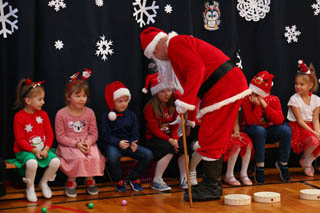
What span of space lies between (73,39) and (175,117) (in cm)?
121

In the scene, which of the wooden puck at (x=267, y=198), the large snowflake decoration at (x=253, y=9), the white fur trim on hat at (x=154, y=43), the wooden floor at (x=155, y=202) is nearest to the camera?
the wooden floor at (x=155, y=202)

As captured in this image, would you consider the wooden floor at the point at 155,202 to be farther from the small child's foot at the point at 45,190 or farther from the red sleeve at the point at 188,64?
the red sleeve at the point at 188,64

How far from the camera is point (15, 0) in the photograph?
4297 millimetres

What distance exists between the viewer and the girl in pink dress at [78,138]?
411 cm

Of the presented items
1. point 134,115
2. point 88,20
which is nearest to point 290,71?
point 134,115

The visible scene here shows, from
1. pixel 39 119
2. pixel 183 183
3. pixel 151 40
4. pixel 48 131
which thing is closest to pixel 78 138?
pixel 48 131

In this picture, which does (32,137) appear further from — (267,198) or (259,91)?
(259,91)

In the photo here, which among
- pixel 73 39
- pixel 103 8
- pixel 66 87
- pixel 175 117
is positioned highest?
pixel 103 8

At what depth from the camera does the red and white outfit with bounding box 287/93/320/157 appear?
16.0ft

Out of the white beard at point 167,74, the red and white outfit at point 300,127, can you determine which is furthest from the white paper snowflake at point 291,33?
the white beard at point 167,74

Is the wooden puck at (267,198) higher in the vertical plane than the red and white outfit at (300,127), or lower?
lower

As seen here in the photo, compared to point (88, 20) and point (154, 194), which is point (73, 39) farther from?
point (154, 194)

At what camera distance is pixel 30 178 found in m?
3.96

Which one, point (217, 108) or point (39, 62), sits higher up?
point (39, 62)
